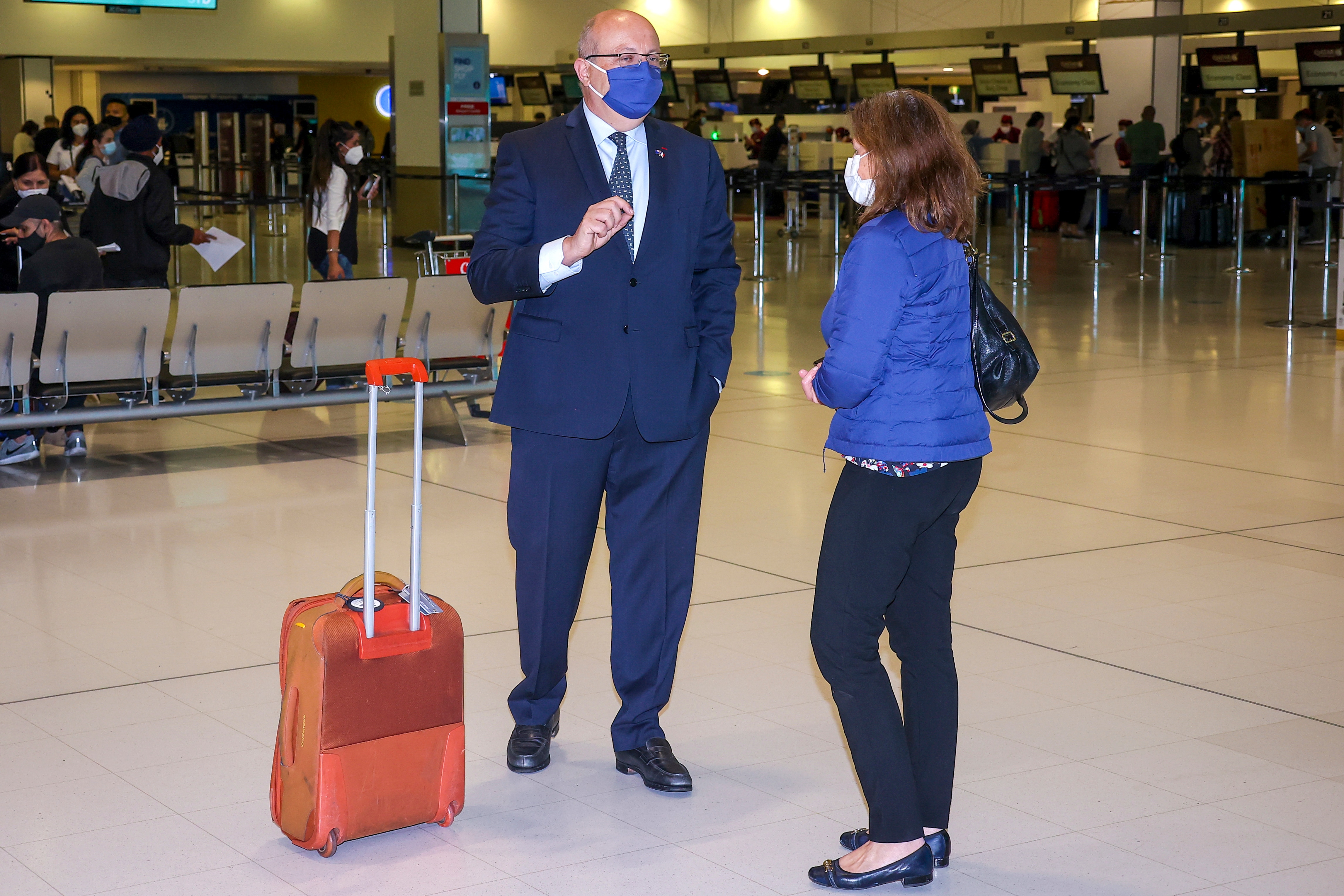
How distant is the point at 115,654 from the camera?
434 centimetres

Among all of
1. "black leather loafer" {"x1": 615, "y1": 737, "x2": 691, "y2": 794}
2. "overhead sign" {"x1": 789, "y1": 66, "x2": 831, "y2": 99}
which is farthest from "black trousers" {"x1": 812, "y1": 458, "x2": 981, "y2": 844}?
"overhead sign" {"x1": 789, "y1": 66, "x2": 831, "y2": 99}

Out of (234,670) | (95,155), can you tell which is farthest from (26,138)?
(234,670)

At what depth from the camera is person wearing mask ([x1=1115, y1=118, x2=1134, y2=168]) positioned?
71.9 ft

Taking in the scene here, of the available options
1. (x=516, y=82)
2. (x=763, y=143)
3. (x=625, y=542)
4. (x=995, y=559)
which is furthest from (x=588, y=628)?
(x=516, y=82)

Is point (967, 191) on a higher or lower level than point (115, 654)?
higher

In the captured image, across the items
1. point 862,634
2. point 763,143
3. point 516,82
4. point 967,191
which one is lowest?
point 862,634

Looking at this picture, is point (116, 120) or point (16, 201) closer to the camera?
point (16, 201)

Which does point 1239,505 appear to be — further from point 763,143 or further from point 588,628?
point 763,143

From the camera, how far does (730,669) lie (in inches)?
169

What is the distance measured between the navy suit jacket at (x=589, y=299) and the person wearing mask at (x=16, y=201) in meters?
5.13

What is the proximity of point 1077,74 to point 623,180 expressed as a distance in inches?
820

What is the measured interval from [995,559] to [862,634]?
275cm

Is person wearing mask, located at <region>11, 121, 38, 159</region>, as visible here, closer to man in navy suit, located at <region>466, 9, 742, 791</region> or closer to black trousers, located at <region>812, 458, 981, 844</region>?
man in navy suit, located at <region>466, 9, 742, 791</region>

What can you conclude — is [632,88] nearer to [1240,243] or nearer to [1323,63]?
[1240,243]
